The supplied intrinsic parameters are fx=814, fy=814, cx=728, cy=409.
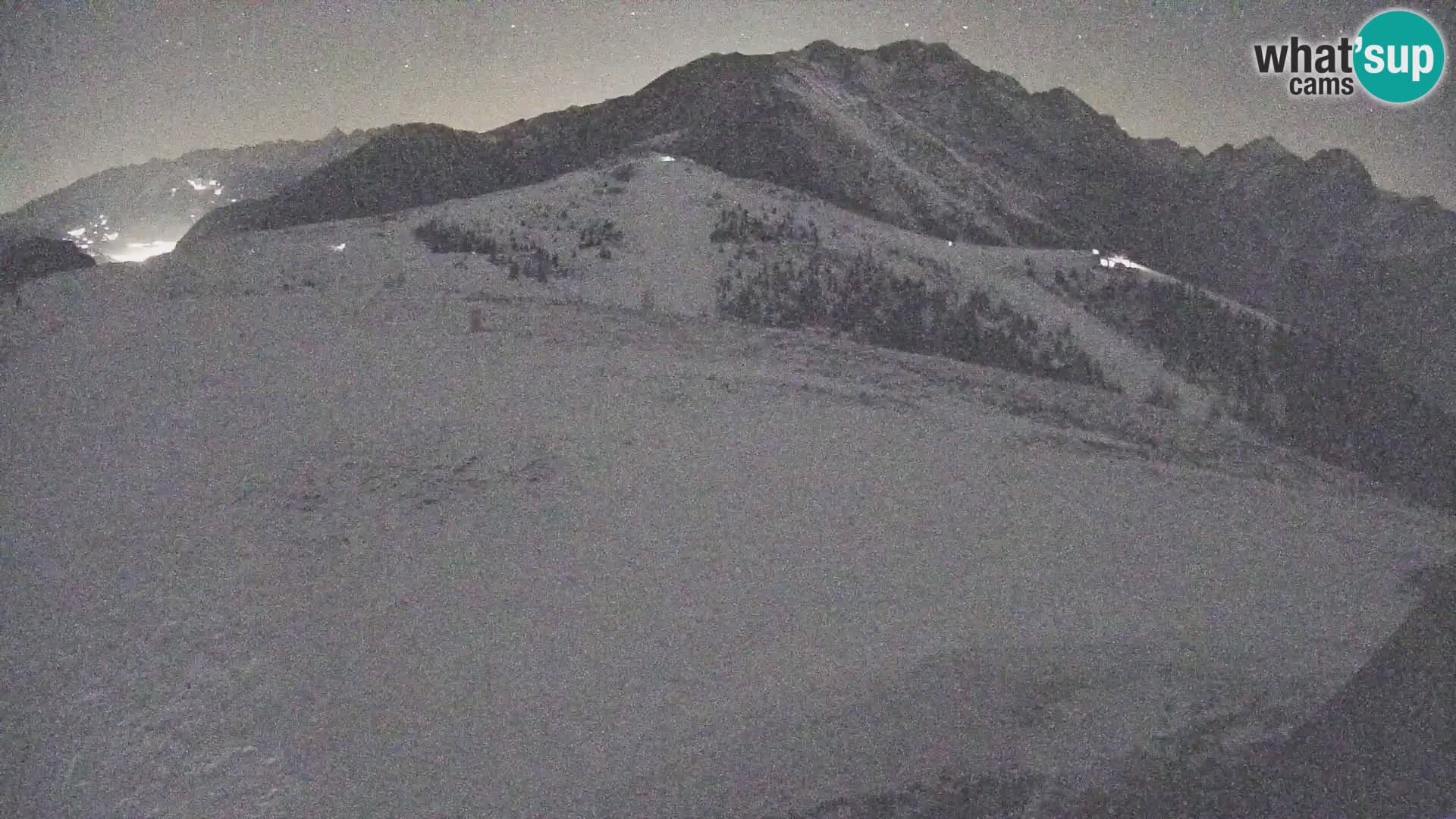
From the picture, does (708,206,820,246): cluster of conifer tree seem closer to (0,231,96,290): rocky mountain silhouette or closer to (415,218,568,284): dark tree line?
(415,218,568,284): dark tree line

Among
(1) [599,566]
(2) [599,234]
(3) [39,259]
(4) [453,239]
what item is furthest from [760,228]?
(3) [39,259]

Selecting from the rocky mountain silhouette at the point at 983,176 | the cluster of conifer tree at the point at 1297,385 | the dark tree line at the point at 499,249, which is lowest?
the cluster of conifer tree at the point at 1297,385

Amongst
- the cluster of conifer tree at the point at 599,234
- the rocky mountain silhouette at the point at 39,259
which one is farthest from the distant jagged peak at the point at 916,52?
the rocky mountain silhouette at the point at 39,259

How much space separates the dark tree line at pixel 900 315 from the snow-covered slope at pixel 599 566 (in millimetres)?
3271

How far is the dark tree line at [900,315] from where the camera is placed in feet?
54.9

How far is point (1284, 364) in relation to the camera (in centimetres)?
2189

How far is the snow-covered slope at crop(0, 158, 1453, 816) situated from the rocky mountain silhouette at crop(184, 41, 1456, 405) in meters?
24.7

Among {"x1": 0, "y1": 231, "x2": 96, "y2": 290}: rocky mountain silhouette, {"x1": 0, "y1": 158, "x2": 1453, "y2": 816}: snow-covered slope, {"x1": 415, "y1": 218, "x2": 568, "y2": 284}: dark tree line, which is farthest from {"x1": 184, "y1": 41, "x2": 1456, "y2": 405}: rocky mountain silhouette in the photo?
{"x1": 0, "y1": 158, "x2": 1453, "y2": 816}: snow-covered slope

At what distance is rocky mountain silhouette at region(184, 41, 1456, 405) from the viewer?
42.0 m

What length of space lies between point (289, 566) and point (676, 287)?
40.7 feet

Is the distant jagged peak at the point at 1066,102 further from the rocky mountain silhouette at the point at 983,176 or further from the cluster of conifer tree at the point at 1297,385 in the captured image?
the cluster of conifer tree at the point at 1297,385

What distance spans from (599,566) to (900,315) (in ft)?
41.5

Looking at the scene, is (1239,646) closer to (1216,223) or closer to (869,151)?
(869,151)

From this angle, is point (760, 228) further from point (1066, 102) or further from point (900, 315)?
point (1066, 102)
